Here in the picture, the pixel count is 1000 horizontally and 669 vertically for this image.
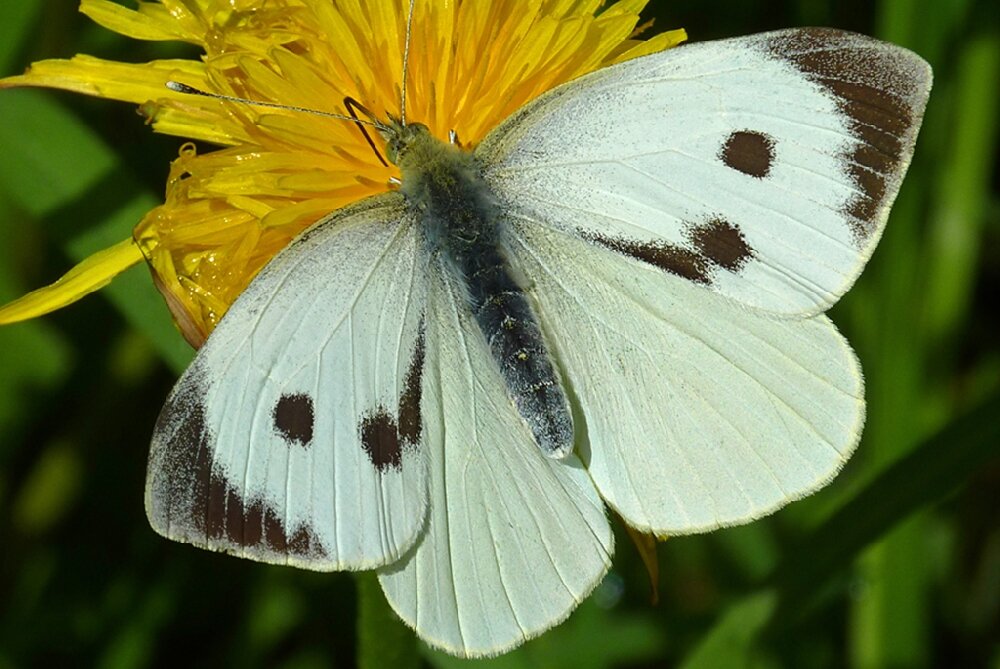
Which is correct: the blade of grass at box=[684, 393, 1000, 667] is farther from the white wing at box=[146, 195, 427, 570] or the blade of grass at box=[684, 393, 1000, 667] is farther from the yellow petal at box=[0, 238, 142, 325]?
the yellow petal at box=[0, 238, 142, 325]

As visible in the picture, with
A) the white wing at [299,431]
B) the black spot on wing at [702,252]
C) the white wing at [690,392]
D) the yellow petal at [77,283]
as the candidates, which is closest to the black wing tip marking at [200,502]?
the white wing at [299,431]

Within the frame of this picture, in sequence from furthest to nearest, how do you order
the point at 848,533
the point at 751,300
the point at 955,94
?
the point at 955,94
the point at 848,533
the point at 751,300

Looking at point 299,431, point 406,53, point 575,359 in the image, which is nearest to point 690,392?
point 575,359

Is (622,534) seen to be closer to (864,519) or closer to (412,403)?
(864,519)

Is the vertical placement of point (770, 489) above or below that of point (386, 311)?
below

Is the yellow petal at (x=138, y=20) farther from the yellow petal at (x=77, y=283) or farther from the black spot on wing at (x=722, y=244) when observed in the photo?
the black spot on wing at (x=722, y=244)

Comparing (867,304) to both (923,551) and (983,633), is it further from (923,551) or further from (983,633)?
(983,633)

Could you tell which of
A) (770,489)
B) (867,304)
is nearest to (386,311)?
(770,489)
